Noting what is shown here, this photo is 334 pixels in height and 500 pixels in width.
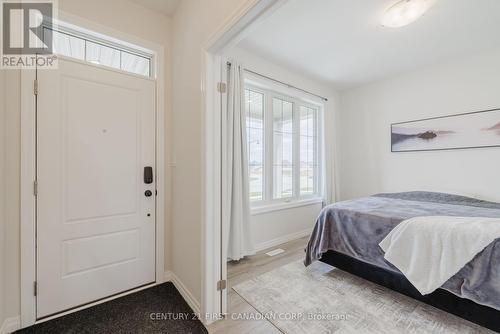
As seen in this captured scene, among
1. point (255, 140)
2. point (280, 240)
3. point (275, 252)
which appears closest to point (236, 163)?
point (255, 140)

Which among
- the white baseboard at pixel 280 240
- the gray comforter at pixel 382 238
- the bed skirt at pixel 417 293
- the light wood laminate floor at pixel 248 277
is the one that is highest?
the gray comforter at pixel 382 238

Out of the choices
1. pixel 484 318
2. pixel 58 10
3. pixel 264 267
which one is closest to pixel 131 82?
pixel 58 10

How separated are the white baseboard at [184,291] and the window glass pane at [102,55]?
6.82ft

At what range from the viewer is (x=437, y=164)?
316 centimetres

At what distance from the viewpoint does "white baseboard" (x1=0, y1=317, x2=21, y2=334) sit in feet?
4.79

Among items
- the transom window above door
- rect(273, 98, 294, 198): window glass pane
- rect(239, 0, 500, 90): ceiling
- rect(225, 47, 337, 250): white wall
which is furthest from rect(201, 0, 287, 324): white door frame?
rect(273, 98, 294, 198): window glass pane

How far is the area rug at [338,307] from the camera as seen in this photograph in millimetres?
1526

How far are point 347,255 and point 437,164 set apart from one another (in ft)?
7.46

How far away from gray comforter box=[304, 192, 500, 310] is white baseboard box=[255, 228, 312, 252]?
76 centimetres

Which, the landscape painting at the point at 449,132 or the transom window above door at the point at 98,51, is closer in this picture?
the transom window above door at the point at 98,51

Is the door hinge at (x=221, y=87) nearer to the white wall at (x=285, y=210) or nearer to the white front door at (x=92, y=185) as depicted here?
the white front door at (x=92, y=185)

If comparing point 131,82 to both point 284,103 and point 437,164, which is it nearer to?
point 284,103

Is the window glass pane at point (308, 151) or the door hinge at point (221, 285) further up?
the window glass pane at point (308, 151)

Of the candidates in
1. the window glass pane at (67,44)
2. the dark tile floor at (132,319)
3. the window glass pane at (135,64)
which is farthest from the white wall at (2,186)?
the window glass pane at (135,64)
